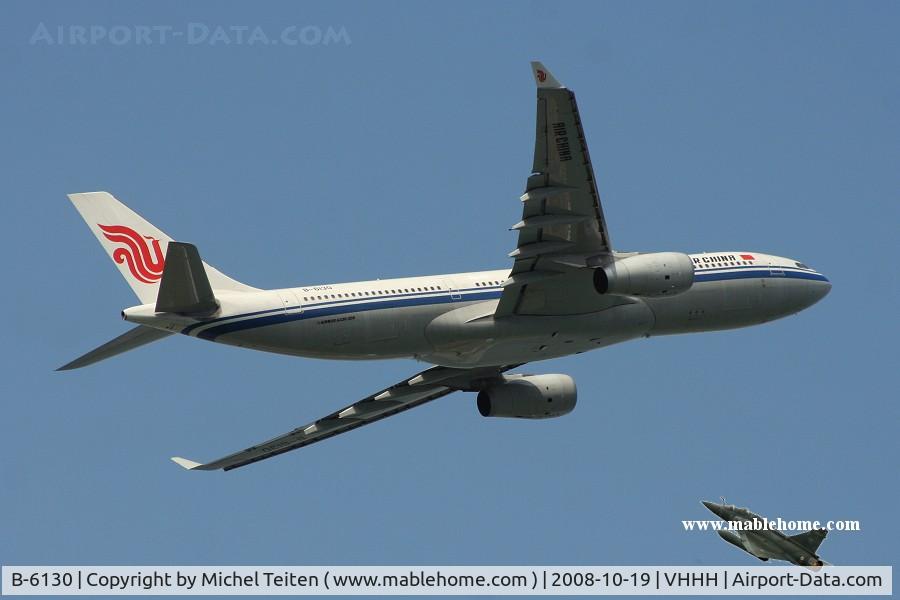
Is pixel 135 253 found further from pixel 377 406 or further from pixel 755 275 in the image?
pixel 755 275

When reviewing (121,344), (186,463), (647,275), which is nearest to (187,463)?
(186,463)

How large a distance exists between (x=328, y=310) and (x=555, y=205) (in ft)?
26.2

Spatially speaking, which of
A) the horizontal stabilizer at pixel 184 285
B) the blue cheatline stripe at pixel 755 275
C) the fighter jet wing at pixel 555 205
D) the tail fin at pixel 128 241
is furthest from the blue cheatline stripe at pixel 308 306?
the blue cheatline stripe at pixel 755 275

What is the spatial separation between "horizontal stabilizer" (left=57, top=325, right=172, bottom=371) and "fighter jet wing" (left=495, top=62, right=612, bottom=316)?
35.8ft

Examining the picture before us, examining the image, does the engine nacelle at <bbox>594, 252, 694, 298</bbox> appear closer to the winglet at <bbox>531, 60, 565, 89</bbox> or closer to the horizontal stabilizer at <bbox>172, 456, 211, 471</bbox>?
the winglet at <bbox>531, 60, 565, 89</bbox>

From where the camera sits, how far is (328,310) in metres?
50.4

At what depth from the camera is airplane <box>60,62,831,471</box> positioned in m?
46.9

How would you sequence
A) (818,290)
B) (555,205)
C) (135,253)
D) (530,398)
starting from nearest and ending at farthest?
(555,205)
(135,253)
(530,398)
(818,290)

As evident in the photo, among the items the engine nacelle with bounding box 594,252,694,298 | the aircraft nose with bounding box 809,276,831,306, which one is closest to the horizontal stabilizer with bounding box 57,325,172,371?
the engine nacelle with bounding box 594,252,694,298

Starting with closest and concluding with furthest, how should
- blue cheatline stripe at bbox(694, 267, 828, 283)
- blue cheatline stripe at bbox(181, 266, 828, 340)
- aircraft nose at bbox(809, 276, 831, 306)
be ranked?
blue cheatline stripe at bbox(181, 266, 828, 340)
blue cheatline stripe at bbox(694, 267, 828, 283)
aircraft nose at bbox(809, 276, 831, 306)

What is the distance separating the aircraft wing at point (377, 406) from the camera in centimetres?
5888

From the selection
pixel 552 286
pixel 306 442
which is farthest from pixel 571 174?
pixel 306 442

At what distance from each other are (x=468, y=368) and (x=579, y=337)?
15.0 ft

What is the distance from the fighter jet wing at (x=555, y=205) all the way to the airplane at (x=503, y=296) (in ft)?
0.13
